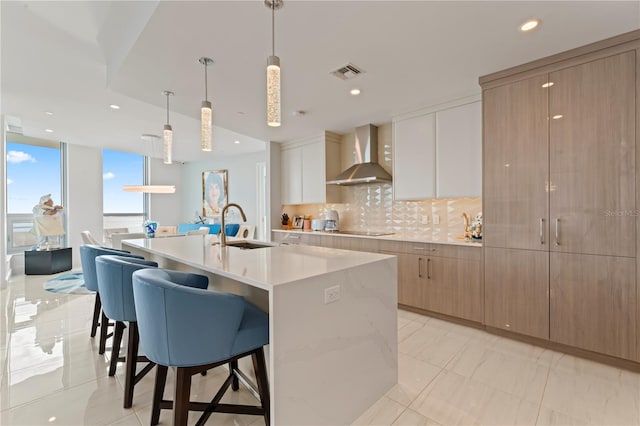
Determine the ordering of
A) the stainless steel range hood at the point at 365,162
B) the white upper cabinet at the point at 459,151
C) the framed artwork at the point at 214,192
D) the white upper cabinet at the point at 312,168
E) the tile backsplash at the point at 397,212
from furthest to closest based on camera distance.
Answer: the framed artwork at the point at 214,192 < the white upper cabinet at the point at 312,168 < the stainless steel range hood at the point at 365,162 < the tile backsplash at the point at 397,212 < the white upper cabinet at the point at 459,151

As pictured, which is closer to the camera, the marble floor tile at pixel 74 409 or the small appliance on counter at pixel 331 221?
the marble floor tile at pixel 74 409

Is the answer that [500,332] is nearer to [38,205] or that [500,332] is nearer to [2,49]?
[2,49]

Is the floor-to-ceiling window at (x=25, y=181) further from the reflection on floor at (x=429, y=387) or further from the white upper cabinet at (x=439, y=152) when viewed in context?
the white upper cabinet at (x=439, y=152)

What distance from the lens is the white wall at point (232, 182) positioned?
7.55m

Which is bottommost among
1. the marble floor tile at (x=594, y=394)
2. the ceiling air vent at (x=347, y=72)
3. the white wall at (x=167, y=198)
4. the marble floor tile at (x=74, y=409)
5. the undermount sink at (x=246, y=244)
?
the marble floor tile at (x=594, y=394)

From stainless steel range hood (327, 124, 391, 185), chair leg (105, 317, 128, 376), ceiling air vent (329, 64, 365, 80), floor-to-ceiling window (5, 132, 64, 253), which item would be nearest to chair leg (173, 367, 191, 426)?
chair leg (105, 317, 128, 376)

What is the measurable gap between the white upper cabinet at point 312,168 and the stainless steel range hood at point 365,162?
324 mm

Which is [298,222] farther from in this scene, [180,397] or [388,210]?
[180,397]

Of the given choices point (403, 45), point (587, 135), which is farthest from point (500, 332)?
point (403, 45)

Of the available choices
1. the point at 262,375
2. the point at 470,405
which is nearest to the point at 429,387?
the point at 470,405

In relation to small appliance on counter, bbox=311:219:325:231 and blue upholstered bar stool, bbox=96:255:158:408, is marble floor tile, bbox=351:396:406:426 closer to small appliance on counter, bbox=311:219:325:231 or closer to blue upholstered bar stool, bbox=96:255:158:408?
blue upholstered bar stool, bbox=96:255:158:408

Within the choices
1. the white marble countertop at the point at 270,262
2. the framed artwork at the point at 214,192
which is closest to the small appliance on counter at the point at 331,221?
the white marble countertop at the point at 270,262

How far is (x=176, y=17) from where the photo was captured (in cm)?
183

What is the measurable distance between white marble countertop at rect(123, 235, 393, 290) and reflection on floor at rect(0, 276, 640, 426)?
922 mm
